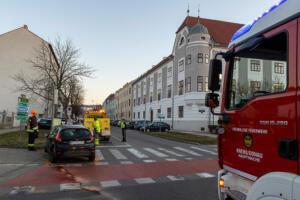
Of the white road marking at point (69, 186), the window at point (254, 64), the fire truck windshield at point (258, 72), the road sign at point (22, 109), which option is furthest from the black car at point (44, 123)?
the window at point (254, 64)

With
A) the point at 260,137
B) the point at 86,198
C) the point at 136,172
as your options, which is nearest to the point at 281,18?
the point at 260,137

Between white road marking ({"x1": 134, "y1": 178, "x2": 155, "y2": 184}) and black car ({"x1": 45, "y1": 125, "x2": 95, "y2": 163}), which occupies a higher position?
black car ({"x1": 45, "y1": 125, "x2": 95, "y2": 163})

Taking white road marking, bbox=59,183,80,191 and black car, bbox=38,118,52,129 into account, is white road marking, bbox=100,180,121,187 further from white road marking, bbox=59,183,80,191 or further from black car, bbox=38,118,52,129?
black car, bbox=38,118,52,129

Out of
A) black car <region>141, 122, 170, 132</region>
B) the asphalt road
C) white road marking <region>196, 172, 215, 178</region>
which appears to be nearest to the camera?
the asphalt road

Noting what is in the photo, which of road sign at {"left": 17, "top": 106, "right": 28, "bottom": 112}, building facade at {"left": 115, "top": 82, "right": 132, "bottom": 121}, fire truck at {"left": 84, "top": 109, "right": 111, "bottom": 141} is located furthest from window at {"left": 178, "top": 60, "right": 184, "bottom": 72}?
building facade at {"left": 115, "top": 82, "right": 132, "bottom": 121}

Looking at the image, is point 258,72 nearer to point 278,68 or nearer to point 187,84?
point 278,68

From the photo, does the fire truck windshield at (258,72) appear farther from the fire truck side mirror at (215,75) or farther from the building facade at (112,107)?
the building facade at (112,107)

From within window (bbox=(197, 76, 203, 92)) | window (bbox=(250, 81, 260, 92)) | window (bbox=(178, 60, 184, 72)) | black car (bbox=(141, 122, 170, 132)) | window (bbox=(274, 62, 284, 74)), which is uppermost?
window (bbox=(178, 60, 184, 72))

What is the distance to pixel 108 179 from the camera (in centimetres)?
673

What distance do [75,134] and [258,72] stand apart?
7.89m

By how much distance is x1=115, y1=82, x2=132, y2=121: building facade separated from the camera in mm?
70750

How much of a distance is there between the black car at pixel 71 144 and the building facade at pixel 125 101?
196 feet

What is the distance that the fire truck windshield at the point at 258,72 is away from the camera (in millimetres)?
2729

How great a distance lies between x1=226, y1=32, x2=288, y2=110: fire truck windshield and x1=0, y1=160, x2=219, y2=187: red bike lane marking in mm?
4637
